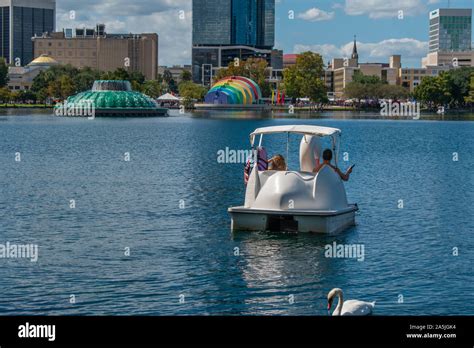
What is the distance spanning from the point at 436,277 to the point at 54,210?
791 inches

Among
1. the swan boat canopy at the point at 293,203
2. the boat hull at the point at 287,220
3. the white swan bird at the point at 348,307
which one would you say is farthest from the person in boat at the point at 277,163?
the white swan bird at the point at 348,307

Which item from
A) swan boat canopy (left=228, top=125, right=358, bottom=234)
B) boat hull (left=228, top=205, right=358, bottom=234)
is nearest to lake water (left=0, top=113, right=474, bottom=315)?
boat hull (left=228, top=205, right=358, bottom=234)

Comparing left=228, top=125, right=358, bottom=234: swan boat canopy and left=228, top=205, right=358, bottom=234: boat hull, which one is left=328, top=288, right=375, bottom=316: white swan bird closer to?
left=228, top=205, right=358, bottom=234: boat hull

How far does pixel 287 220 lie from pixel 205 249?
3.62m

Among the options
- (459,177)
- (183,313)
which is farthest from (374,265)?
(459,177)

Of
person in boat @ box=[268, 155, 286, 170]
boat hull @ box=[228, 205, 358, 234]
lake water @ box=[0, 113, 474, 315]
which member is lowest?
lake water @ box=[0, 113, 474, 315]

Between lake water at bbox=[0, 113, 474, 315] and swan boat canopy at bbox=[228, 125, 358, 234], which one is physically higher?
swan boat canopy at bbox=[228, 125, 358, 234]

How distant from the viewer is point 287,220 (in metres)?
33.7

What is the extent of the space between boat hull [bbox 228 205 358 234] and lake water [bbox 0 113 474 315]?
0.47 m

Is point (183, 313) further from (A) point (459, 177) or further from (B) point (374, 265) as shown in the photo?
(A) point (459, 177)

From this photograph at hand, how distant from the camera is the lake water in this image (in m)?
24.5

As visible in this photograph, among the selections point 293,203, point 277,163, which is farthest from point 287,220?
point 277,163

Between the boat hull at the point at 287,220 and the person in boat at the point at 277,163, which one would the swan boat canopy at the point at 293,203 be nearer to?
the boat hull at the point at 287,220

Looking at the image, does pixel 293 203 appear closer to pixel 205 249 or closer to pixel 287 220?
pixel 287 220
